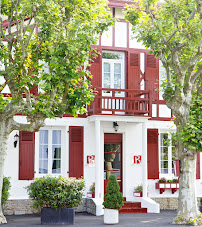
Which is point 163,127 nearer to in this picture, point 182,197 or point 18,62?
point 182,197

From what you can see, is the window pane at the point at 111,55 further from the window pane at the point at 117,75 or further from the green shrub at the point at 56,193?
the green shrub at the point at 56,193

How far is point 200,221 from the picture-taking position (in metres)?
13.2

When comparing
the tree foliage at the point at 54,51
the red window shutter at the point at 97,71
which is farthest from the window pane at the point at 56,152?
the tree foliage at the point at 54,51

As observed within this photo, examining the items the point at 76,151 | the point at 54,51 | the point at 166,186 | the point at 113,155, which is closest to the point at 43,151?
the point at 76,151

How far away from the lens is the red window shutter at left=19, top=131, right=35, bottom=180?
16.9 m

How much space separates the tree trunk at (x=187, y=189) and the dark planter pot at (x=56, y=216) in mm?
3245

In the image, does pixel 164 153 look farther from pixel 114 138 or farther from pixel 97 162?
pixel 97 162

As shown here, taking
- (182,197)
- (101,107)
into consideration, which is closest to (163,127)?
(101,107)

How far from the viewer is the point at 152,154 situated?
18.6m

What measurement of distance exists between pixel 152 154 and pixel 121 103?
2.39 meters

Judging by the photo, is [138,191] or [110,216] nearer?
[110,216]

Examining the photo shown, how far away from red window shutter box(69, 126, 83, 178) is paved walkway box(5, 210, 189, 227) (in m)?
1.65

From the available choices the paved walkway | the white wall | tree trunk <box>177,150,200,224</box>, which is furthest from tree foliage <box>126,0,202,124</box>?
the white wall

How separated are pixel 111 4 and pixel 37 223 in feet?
29.2
